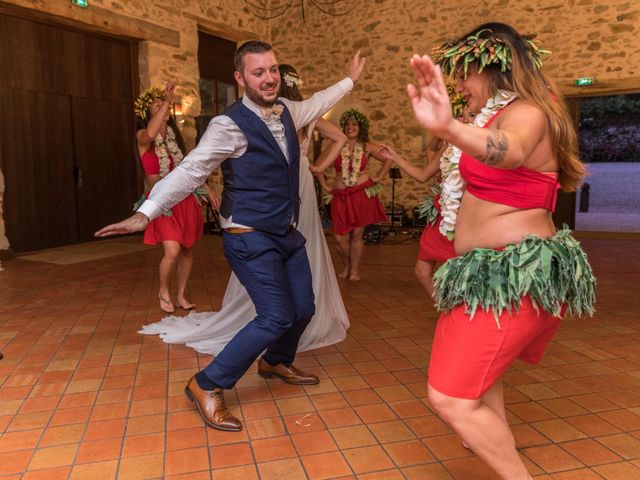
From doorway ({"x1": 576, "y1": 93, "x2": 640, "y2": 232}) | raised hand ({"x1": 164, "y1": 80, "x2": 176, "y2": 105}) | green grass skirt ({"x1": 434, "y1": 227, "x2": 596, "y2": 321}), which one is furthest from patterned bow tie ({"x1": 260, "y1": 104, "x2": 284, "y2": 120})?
doorway ({"x1": 576, "y1": 93, "x2": 640, "y2": 232})

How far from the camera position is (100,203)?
29.2ft

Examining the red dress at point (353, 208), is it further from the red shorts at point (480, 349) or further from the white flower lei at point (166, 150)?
the red shorts at point (480, 349)

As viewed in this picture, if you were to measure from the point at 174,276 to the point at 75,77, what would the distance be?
13.4 feet

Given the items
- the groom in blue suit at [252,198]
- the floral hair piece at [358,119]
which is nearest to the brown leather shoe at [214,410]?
the groom in blue suit at [252,198]

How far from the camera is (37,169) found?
7.96 meters

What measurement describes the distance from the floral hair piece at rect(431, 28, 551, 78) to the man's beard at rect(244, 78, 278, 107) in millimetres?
990

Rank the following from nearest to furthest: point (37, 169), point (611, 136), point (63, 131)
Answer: point (37, 169) → point (63, 131) → point (611, 136)

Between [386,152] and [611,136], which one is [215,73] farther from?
[611,136]

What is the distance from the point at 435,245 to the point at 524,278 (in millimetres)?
2116

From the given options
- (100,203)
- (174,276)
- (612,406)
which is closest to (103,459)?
(612,406)

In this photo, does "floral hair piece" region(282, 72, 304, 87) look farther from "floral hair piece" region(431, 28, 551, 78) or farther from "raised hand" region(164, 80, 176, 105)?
"floral hair piece" region(431, 28, 551, 78)

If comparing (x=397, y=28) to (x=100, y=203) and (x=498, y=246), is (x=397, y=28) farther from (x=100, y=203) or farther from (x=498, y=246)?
(x=498, y=246)

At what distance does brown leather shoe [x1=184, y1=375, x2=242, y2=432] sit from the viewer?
261cm

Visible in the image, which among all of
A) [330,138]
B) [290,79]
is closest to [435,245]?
[330,138]
